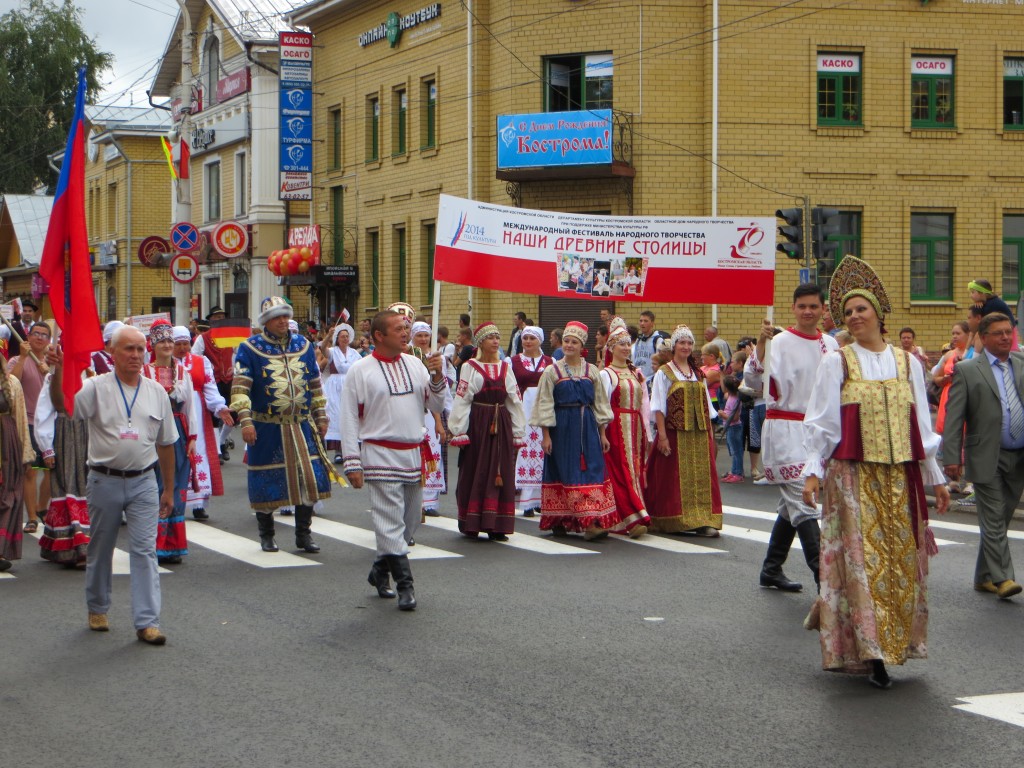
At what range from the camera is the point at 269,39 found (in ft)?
140

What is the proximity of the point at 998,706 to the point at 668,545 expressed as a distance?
5848 millimetres

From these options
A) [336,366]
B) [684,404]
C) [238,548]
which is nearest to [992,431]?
[684,404]

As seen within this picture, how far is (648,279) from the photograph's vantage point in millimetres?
17734

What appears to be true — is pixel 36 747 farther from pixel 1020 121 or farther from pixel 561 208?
pixel 1020 121

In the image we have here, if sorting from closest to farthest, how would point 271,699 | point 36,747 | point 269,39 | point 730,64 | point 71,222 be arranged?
point 36,747
point 271,699
point 71,222
point 730,64
point 269,39

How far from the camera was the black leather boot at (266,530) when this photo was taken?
12.1m

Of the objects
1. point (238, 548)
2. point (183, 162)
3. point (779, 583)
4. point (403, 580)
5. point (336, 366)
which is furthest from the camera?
point (183, 162)

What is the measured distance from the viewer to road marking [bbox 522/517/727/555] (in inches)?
477

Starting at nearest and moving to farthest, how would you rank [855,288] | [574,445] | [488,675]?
[488,675] < [855,288] < [574,445]

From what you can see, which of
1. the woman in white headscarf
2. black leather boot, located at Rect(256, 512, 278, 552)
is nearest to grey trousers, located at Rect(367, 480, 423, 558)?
black leather boot, located at Rect(256, 512, 278, 552)

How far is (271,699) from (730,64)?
23933mm

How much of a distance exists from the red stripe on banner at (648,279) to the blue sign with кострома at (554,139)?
1130cm

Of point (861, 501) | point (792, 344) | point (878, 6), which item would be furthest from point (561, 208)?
point (861, 501)

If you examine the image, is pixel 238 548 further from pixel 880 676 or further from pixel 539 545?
pixel 880 676
